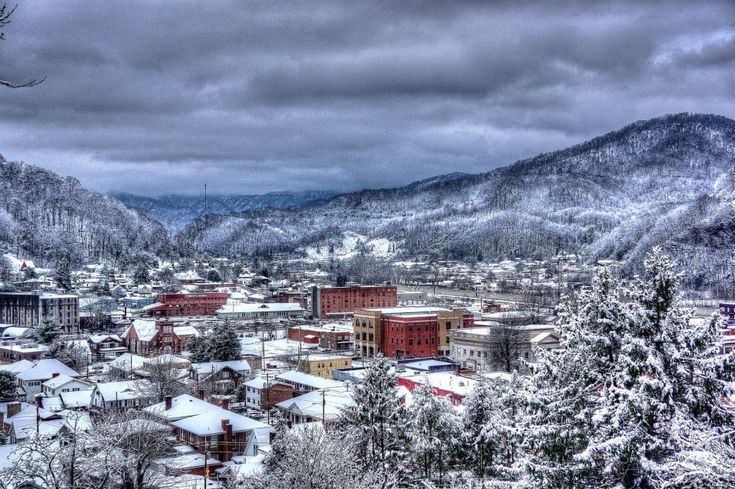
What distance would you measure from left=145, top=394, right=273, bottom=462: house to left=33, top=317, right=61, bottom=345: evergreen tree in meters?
35.0

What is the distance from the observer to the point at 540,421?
1067 centimetres

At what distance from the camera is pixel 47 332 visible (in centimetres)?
6191

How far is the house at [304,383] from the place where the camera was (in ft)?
127

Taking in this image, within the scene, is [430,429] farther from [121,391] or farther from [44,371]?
[44,371]

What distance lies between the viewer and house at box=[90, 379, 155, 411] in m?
36.7

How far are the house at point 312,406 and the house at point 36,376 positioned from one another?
55.8 ft

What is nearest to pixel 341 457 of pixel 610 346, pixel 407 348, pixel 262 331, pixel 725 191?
pixel 610 346

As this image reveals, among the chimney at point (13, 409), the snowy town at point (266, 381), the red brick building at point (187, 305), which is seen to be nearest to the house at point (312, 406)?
the snowy town at point (266, 381)

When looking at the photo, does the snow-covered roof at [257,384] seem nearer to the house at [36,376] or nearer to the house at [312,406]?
the house at [312,406]

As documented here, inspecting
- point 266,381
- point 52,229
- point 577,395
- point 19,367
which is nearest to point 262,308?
point 19,367

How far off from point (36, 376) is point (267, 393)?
16.4 m

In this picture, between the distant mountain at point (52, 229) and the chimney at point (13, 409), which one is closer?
the chimney at point (13, 409)

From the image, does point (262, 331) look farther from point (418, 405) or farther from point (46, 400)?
point (418, 405)

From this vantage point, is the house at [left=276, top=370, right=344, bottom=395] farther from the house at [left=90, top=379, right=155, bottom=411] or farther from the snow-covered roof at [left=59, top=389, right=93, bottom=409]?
the snow-covered roof at [left=59, top=389, right=93, bottom=409]
